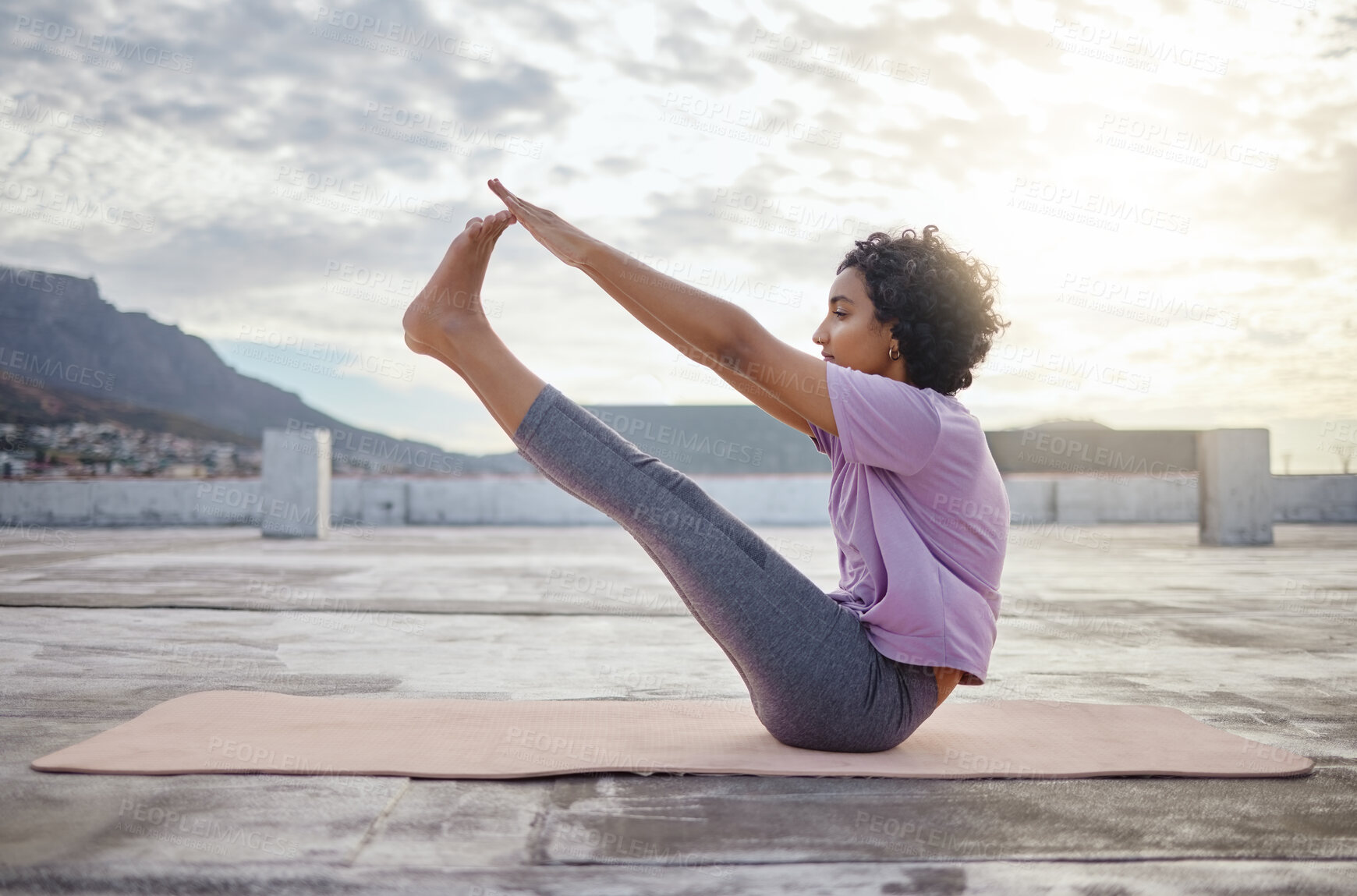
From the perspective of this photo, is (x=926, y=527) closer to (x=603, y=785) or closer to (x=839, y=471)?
(x=839, y=471)

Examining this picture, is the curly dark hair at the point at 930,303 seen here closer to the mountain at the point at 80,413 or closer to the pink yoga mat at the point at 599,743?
the pink yoga mat at the point at 599,743

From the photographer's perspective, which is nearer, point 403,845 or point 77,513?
point 403,845

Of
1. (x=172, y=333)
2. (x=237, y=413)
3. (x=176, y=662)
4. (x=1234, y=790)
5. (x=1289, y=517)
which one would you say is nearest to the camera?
(x=1234, y=790)

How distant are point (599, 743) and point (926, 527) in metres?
0.71

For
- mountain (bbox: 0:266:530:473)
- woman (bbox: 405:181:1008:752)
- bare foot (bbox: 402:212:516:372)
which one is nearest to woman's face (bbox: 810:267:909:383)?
woman (bbox: 405:181:1008:752)

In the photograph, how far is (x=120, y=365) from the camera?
1683 inches

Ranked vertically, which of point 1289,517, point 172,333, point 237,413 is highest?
point 172,333

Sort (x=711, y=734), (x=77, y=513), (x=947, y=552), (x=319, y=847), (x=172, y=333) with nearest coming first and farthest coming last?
1. (x=319, y=847)
2. (x=947, y=552)
3. (x=711, y=734)
4. (x=77, y=513)
5. (x=172, y=333)

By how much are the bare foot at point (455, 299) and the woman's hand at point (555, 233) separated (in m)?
0.14

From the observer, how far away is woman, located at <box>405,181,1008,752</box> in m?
1.49

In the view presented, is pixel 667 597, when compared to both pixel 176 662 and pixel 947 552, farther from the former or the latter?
pixel 947 552

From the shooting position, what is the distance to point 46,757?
157cm

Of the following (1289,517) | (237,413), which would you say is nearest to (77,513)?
(1289,517)

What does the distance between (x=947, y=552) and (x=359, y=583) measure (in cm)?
458
